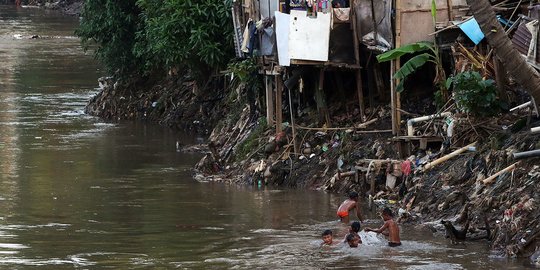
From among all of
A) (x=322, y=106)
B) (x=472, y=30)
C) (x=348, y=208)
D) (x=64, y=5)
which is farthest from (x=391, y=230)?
(x=64, y=5)

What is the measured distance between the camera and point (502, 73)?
17.9 metres

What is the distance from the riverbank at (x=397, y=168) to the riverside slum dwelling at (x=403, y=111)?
0.9 inches

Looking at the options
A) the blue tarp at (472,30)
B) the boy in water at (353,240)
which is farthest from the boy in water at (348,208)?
the blue tarp at (472,30)

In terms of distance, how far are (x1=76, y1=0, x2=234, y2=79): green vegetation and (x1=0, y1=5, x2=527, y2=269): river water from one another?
70.7 inches

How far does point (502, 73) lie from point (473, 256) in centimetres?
439

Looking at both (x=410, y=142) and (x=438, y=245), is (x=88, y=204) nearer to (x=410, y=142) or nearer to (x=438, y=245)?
(x=410, y=142)

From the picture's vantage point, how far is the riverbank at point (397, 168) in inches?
595

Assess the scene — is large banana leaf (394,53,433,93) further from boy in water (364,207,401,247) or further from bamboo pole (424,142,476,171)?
boy in water (364,207,401,247)

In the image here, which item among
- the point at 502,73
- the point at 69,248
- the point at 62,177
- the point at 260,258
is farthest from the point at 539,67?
the point at 62,177

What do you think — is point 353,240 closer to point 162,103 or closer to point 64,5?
point 162,103

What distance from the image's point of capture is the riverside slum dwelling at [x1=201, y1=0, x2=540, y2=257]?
15633mm

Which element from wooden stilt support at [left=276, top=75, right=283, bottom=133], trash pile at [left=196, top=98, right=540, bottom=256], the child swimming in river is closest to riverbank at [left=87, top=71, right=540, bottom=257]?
trash pile at [left=196, top=98, right=540, bottom=256]

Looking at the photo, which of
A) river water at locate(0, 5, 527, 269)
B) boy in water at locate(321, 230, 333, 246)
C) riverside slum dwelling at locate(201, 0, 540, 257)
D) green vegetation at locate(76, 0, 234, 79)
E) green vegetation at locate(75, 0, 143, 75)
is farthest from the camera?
green vegetation at locate(75, 0, 143, 75)

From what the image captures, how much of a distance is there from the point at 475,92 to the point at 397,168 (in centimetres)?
169
